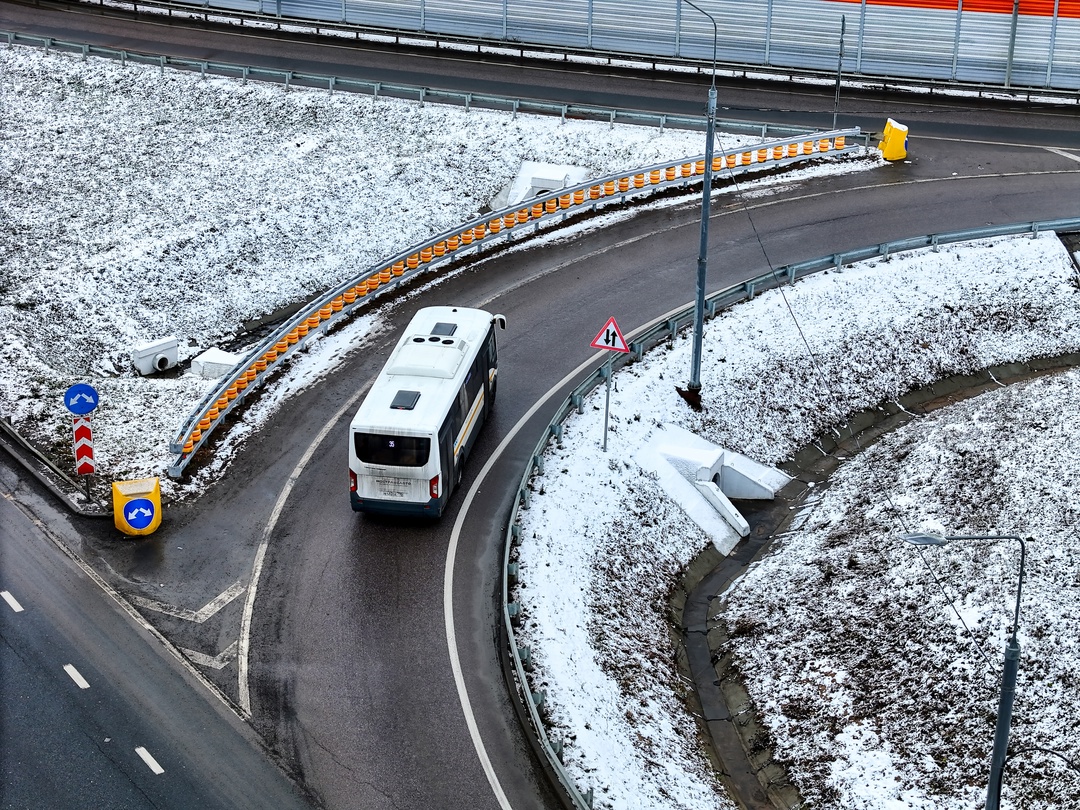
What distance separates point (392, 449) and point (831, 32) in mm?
33872

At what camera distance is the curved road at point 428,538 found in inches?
830

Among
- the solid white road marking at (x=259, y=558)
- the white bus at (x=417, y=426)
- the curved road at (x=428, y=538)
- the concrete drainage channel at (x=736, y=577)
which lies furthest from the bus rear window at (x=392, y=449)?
the concrete drainage channel at (x=736, y=577)

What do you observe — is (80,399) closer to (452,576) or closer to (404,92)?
(452,576)

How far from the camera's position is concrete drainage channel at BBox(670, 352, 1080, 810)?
78.1 feet

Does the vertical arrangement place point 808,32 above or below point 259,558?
above

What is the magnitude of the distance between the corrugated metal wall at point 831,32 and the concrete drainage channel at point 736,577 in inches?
708

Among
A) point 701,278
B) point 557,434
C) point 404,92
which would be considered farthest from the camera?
point 404,92

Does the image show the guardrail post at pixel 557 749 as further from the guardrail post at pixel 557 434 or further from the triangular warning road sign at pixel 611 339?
the triangular warning road sign at pixel 611 339

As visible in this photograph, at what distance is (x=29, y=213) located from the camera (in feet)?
145

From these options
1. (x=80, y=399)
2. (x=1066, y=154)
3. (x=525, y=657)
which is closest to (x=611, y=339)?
(x=525, y=657)

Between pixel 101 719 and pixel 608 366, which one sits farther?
pixel 608 366

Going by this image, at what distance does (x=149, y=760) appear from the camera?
2038 centimetres

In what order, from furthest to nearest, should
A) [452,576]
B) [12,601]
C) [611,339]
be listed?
[611,339]
[452,576]
[12,601]

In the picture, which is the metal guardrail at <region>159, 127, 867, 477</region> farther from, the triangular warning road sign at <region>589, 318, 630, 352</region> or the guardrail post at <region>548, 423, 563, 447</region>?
the triangular warning road sign at <region>589, 318, 630, 352</region>
